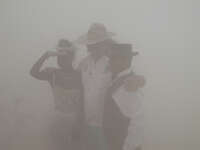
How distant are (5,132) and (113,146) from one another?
0.53m

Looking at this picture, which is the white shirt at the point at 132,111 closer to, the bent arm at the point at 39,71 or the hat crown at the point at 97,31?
the hat crown at the point at 97,31

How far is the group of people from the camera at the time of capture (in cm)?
139

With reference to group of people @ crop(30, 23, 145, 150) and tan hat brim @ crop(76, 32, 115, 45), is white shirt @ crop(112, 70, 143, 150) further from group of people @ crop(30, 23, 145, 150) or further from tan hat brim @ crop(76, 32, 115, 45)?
tan hat brim @ crop(76, 32, 115, 45)

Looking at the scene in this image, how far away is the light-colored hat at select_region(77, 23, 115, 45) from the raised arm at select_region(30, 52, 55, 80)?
0.17m

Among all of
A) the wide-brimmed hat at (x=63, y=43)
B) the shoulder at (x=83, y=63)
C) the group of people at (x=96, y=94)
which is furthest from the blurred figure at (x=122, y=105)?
the wide-brimmed hat at (x=63, y=43)

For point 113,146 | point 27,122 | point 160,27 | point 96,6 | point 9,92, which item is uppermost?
point 96,6

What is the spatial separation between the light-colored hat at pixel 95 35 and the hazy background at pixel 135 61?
0.08ft

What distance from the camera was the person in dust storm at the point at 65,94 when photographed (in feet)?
4.59

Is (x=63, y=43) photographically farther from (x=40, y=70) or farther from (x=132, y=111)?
(x=132, y=111)

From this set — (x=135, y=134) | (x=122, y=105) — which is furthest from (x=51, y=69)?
(x=135, y=134)

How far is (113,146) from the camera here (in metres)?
1.39

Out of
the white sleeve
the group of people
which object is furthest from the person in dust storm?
the white sleeve

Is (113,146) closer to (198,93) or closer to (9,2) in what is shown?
(198,93)

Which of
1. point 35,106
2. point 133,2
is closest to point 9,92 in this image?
point 35,106
